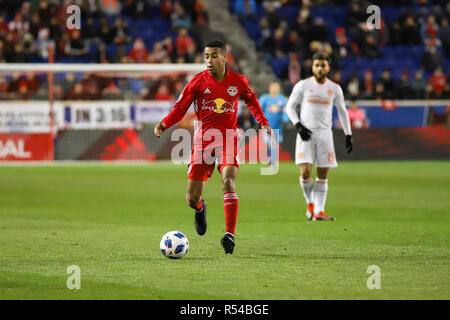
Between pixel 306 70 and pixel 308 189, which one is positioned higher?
pixel 306 70

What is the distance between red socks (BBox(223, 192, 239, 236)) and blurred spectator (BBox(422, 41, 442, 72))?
68.2 feet

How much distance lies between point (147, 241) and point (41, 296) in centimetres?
316

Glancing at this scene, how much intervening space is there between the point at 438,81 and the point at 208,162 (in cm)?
1965

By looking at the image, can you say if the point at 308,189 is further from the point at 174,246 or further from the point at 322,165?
the point at 174,246

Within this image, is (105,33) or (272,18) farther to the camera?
(272,18)

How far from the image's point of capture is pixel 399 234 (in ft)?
31.6

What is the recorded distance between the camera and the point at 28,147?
23188mm

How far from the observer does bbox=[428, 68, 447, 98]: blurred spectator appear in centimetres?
2623

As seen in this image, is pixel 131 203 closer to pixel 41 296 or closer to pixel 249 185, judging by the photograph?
pixel 249 185

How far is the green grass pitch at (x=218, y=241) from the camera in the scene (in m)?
6.29

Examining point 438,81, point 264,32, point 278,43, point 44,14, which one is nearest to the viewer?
point 438,81

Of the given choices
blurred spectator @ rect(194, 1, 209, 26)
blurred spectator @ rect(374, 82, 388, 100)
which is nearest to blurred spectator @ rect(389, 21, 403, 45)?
blurred spectator @ rect(374, 82, 388, 100)
